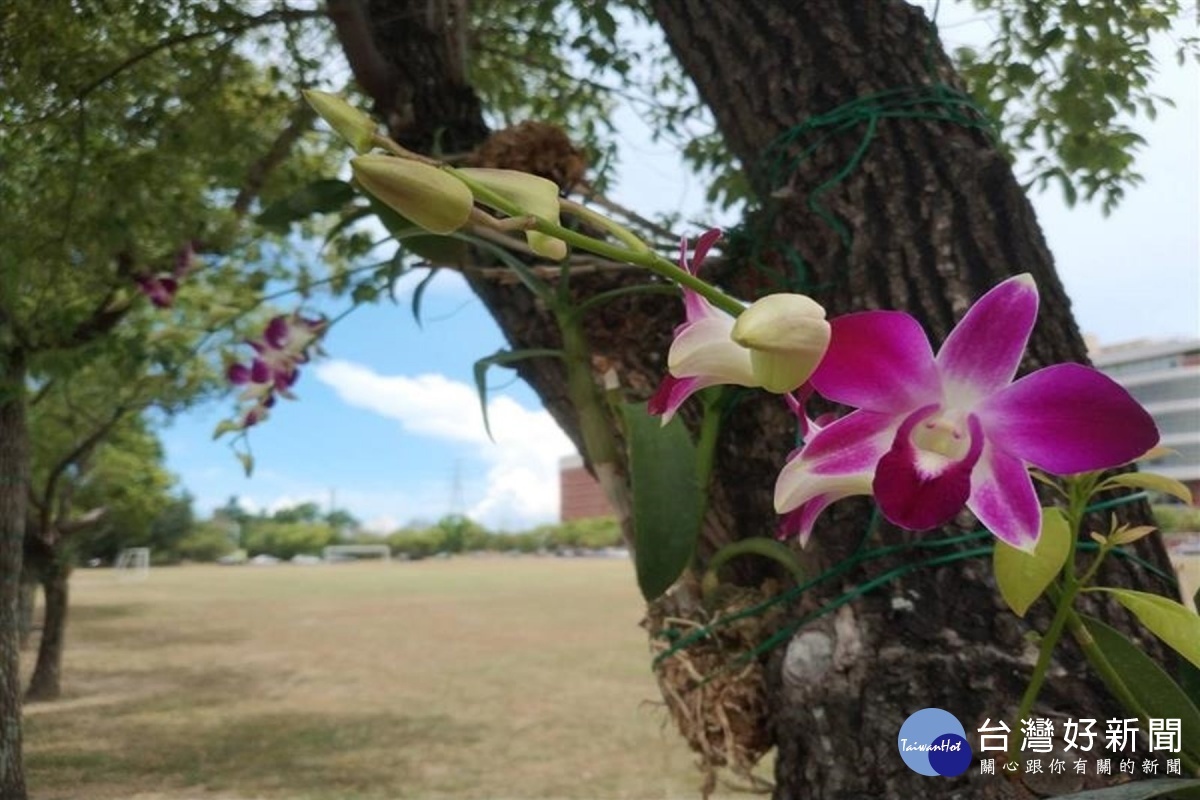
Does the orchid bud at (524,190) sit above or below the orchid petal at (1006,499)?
above

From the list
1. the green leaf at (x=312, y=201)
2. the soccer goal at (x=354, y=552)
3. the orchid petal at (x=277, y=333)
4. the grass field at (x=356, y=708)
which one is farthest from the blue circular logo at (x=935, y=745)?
the soccer goal at (x=354, y=552)

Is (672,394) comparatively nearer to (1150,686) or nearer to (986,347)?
(986,347)

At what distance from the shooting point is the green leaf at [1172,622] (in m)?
0.25

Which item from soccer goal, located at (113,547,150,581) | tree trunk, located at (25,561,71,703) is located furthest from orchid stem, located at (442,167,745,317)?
soccer goal, located at (113,547,150,581)

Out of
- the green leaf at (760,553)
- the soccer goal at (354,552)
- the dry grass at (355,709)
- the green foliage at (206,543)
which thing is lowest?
the soccer goal at (354,552)

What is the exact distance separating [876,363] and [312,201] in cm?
51

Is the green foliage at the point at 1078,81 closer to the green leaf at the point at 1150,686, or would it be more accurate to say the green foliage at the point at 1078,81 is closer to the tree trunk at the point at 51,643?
the green leaf at the point at 1150,686

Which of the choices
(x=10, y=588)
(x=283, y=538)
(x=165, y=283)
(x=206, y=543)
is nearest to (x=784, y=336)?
(x=165, y=283)

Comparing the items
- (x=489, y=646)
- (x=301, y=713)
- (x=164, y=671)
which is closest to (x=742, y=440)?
(x=301, y=713)

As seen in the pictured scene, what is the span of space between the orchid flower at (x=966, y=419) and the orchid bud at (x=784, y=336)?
0.02 metres

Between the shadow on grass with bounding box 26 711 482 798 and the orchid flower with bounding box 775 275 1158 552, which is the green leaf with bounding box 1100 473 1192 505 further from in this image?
the shadow on grass with bounding box 26 711 482 798

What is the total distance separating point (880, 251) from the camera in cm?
46

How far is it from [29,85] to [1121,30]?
912 millimetres

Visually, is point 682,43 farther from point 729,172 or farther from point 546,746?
point 546,746
